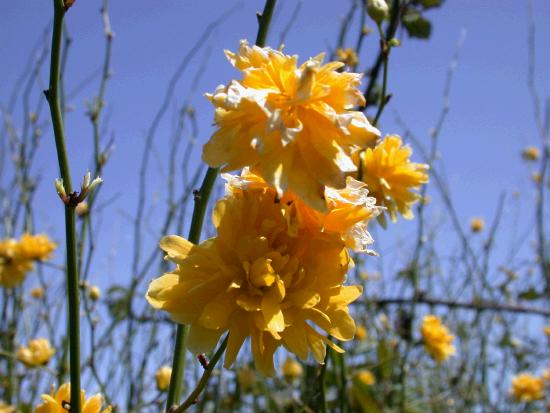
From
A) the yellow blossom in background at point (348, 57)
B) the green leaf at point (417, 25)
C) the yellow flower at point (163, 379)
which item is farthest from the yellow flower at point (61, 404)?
the yellow blossom in background at point (348, 57)

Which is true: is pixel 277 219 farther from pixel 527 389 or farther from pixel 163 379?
pixel 527 389

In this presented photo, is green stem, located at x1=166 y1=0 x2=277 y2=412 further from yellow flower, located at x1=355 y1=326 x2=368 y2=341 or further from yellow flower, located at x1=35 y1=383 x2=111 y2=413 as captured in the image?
yellow flower, located at x1=355 y1=326 x2=368 y2=341

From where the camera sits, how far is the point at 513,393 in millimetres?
2770

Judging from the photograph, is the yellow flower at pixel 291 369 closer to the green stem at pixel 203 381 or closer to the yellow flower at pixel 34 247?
the yellow flower at pixel 34 247

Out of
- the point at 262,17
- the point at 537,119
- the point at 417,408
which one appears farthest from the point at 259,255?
the point at 417,408

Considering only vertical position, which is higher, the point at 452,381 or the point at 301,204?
the point at 452,381

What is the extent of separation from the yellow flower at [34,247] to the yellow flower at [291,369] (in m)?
1.14

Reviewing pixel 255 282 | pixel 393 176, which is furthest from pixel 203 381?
pixel 393 176

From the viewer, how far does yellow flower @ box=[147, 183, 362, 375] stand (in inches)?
22.2

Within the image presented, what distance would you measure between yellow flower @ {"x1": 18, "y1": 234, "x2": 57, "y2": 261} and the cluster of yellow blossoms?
1528 millimetres

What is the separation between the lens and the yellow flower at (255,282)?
0.56 m

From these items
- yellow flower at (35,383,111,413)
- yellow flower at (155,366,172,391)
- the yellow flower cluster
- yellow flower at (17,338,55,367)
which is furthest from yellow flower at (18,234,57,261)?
yellow flower at (35,383,111,413)

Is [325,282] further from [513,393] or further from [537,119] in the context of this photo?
[513,393]

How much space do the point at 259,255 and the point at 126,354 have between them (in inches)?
57.5
